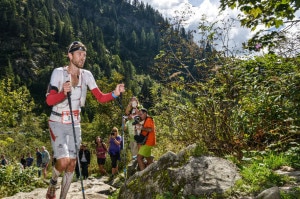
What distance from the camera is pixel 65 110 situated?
15.5 ft

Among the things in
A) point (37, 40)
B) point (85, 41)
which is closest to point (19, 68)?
point (37, 40)

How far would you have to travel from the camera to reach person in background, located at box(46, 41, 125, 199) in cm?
449

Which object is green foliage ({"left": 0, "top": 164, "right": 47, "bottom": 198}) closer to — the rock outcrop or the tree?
the rock outcrop

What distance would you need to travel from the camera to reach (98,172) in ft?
47.9

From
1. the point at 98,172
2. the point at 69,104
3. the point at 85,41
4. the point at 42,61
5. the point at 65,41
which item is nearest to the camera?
the point at 69,104

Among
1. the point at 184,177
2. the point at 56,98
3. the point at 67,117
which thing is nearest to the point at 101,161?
the point at 67,117

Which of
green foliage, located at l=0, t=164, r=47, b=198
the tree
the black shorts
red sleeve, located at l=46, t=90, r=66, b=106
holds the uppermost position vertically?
the tree

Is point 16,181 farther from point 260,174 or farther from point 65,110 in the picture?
point 260,174

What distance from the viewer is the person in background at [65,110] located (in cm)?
449

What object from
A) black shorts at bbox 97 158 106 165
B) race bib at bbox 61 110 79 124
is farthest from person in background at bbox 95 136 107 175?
race bib at bbox 61 110 79 124

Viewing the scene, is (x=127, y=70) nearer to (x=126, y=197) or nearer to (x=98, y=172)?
(x=98, y=172)

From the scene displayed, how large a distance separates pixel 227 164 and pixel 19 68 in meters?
140

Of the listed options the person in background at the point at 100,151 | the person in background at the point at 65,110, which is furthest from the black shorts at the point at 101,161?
the person in background at the point at 65,110

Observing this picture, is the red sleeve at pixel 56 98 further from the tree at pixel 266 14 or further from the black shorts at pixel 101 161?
the black shorts at pixel 101 161
